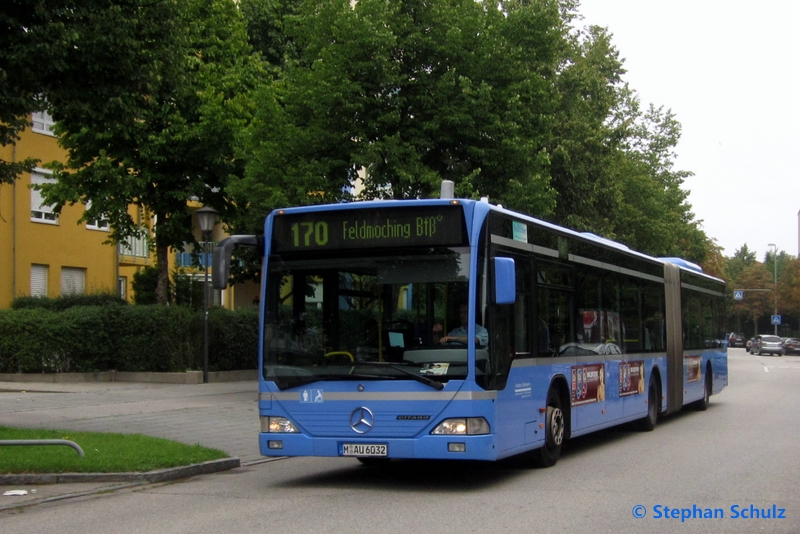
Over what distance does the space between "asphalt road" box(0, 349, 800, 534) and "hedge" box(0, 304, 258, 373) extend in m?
13.7

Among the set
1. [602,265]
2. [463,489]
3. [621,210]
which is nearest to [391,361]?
[463,489]

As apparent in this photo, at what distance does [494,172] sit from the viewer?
22688mm

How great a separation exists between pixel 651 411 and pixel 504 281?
319 inches

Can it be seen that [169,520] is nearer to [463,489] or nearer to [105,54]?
[463,489]

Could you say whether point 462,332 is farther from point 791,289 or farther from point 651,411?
point 791,289

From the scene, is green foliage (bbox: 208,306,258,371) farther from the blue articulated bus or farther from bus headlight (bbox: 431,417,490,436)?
bus headlight (bbox: 431,417,490,436)

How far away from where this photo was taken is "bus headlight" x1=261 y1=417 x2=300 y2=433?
10.4 metres

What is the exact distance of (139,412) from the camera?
18.4m

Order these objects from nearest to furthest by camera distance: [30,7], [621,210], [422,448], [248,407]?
[422,448] < [30,7] < [248,407] < [621,210]

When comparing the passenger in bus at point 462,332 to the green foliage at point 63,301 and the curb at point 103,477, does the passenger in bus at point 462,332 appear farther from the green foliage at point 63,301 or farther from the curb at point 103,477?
the green foliage at point 63,301

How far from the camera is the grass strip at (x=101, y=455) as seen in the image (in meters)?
11.1

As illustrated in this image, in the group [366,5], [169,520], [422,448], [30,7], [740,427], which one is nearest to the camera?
[169,520]

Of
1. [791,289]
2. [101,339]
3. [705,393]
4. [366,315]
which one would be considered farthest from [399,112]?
[791,289]

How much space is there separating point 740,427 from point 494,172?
8101mm
